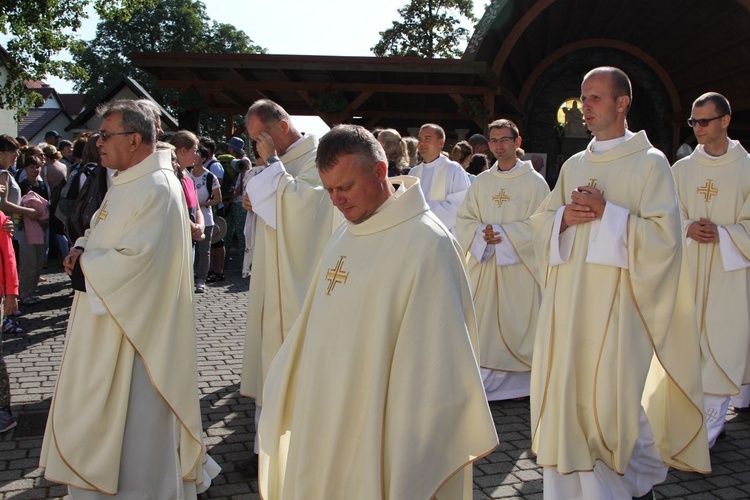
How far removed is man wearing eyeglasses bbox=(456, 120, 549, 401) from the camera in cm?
650

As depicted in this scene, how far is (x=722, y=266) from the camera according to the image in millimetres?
5598

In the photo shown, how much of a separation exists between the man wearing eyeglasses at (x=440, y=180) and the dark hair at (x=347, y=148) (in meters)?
4.63

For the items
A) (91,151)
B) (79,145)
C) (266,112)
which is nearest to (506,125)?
(266,112)

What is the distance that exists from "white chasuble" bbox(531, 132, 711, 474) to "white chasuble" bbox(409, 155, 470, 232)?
2991 millimetres

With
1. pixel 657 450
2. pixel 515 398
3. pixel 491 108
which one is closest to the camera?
pixel 657 450

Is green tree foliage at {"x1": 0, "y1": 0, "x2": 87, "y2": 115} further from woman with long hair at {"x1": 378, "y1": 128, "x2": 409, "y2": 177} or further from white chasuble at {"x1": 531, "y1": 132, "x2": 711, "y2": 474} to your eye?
white chasuble at {"x1": 531, "y1": 132, "x2": 711, "y2": 474}

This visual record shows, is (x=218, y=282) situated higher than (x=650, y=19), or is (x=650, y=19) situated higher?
(x=650, y=19)

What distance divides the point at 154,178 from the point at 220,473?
1876 millimetres

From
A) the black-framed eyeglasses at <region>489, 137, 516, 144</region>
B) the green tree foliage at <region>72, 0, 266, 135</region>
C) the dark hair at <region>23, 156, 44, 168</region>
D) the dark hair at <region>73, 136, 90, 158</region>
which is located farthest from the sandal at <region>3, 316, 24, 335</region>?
the green tree foliage at <region>72, 0, 266, 135</region>

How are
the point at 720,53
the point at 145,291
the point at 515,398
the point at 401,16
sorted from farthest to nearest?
the point at 401,16 → the point at 720,53 → the point at 515,398 → the point at 145,291

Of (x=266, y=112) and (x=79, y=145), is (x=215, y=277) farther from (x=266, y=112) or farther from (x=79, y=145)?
(x=266, y=112)

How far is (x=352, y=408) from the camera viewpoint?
9.00 ft

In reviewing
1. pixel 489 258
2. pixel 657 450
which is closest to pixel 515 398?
pixel 489 258

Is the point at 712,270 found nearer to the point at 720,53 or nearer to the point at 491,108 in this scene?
the point at 491,108
